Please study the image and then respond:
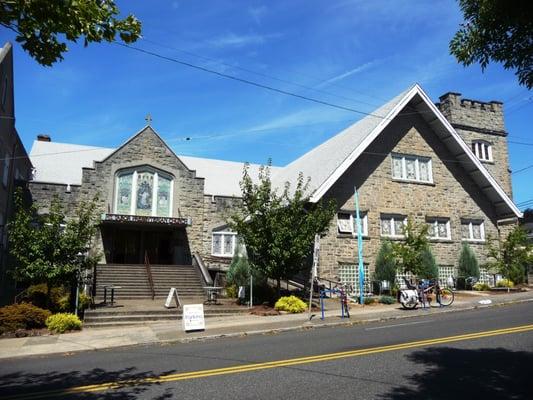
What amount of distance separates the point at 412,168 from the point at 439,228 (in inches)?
141

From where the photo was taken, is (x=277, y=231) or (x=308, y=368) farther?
(x=277, y=231)

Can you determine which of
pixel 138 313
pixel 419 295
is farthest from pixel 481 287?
pixel 138 313

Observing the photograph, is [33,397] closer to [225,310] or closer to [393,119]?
[225,310]

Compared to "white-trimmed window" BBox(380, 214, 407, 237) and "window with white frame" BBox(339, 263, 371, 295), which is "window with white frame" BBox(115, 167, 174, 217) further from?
"white-trimmed window" BBox(380, 214, 407, 237)

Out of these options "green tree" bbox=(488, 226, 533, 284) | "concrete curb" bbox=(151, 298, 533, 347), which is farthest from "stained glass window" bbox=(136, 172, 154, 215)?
"green tree" bbox=(488, 226, 533, 284)

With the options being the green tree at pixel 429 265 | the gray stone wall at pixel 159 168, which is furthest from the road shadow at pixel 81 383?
the gray stone wall at pixel 159 168

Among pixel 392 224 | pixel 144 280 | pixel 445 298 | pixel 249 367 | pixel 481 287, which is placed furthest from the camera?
pixel 392 224

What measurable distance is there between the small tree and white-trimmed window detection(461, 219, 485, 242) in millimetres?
19899

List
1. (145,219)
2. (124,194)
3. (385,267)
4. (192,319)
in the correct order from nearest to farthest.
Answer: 1. (192,319)
2. (385,267)
3. (145,219)
4. (124,194)

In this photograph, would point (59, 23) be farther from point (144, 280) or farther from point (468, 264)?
point (468, 264)

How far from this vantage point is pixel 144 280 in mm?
23578

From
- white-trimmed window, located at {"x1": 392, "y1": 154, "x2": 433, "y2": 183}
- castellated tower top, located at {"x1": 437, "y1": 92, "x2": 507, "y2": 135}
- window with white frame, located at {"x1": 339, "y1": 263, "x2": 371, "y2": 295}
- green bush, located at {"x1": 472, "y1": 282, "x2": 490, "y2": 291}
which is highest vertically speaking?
castellated tower top, located at {"x1": 437, "y1": 92, "x2": 507, "y2": 135}

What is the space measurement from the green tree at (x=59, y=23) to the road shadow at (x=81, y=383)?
468 centimetres

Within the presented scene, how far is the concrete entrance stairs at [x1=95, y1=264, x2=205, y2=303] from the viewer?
22188 millimetres
